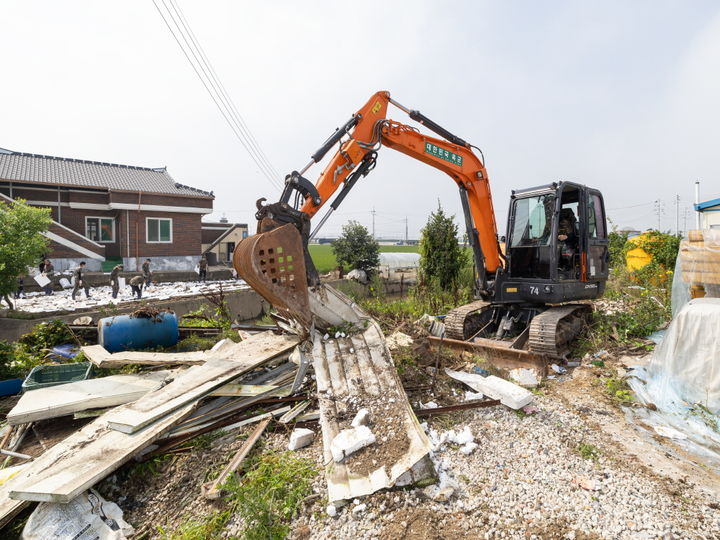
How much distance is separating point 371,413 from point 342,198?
3.04 meters

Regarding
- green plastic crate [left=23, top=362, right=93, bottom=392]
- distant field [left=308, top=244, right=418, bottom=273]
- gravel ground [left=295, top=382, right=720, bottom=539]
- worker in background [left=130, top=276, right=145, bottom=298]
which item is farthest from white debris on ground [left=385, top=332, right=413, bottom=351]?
distant field [left=308, top=244, right=418, bottom=273]

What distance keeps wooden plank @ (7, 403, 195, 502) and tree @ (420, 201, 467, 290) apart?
918cm

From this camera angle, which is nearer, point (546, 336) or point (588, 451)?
point (588, 451)

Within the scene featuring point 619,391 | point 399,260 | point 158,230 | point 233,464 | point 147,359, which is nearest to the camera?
point 233,464

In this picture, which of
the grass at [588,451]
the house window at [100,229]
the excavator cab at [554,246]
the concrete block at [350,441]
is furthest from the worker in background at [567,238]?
the house window at [100,229]

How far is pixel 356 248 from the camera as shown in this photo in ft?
60.4

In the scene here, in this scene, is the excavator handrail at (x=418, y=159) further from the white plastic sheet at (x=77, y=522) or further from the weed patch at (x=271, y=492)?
the white plastic sheet at (x=77, y=522)

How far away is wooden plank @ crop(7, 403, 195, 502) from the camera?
2.83 metres

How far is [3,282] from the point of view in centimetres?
855

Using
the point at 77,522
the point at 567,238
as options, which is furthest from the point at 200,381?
the point at 567,238

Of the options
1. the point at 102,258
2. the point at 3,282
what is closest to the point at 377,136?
the point at 3,282

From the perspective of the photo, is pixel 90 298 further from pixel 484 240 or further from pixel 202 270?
pixel 484 240

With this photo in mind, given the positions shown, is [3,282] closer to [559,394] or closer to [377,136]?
[377,136]

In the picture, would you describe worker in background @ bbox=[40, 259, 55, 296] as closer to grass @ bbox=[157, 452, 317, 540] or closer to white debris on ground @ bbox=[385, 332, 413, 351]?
white debris on ground @ bbox=[385, 332, 413, 351]
